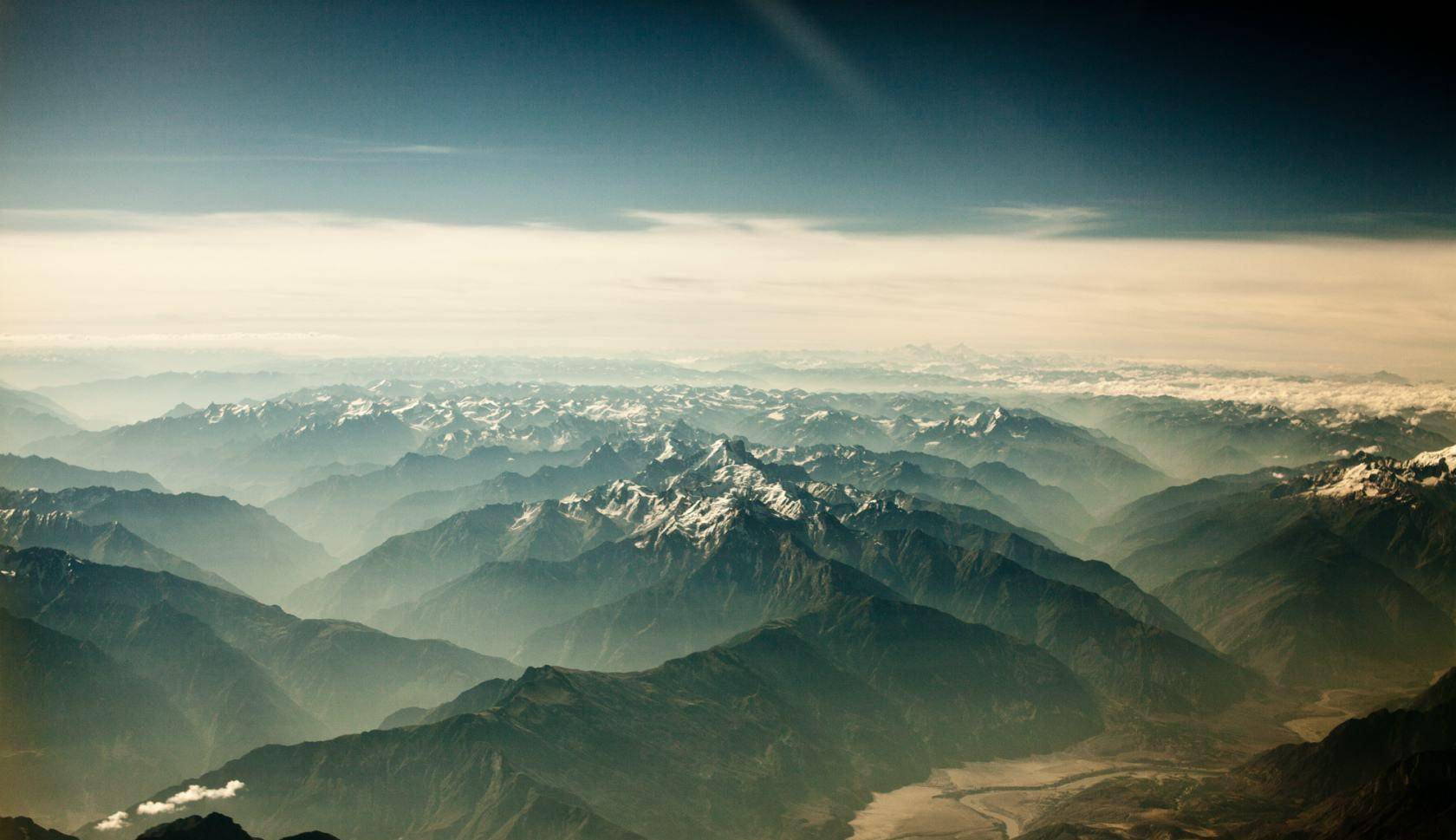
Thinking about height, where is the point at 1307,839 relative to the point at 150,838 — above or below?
below

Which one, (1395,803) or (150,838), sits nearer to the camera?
(150,838)

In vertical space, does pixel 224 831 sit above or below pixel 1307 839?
above

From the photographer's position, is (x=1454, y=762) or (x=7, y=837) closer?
(x=7, y=837)

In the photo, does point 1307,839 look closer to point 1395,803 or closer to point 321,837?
point 1395,803

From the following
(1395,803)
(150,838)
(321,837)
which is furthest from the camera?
(1395,803)

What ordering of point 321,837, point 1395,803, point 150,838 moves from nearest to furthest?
point 150,838 → point 321,837 → point 1395,803

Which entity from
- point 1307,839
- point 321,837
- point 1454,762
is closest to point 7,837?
point 321,837

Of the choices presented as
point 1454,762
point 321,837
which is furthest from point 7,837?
point 1454,762

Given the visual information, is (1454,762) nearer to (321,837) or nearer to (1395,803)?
(1395,803)
